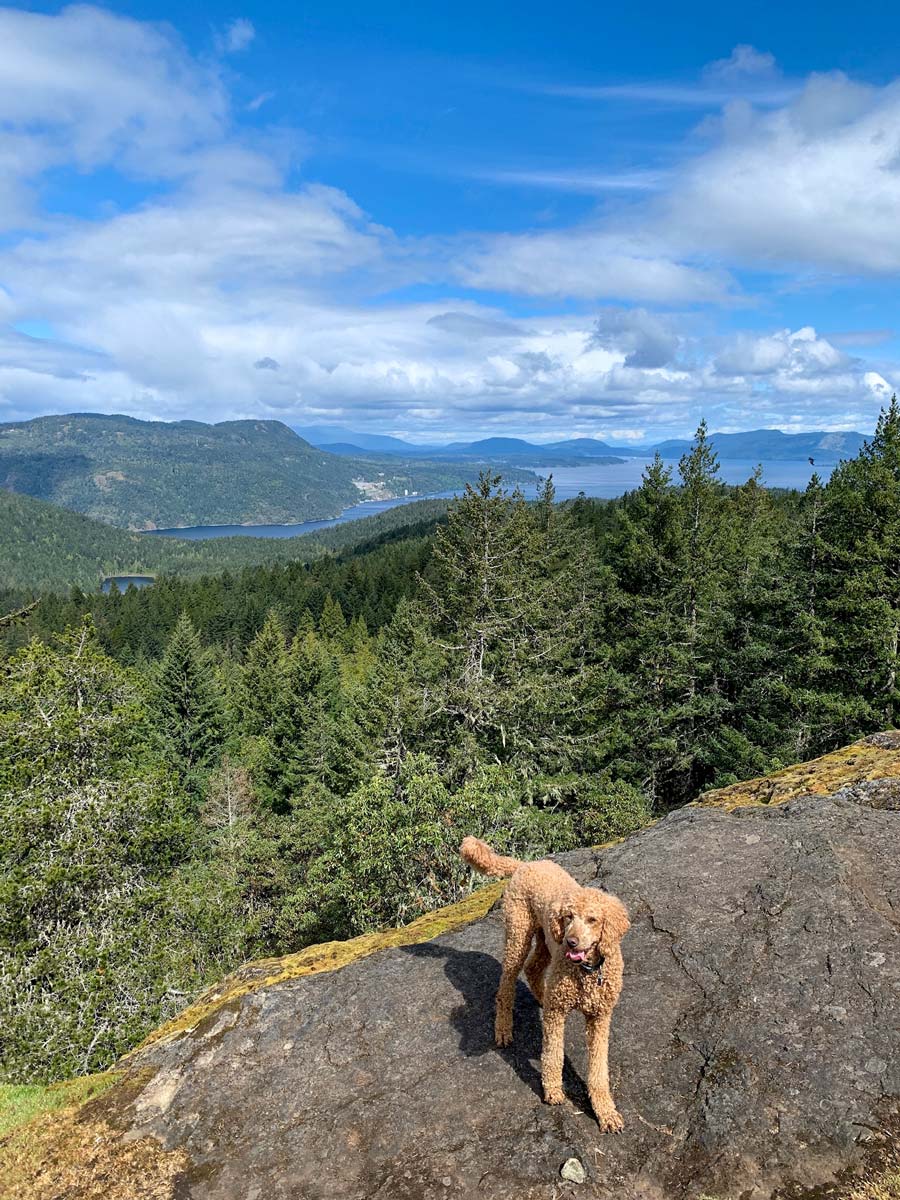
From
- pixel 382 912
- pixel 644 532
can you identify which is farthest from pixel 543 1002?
pixel 644 532

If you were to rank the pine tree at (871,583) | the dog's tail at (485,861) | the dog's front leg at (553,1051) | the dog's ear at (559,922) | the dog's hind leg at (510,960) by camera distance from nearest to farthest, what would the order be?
the dog's ear at (559,922)
the dog's front leg at (553,1051)
the dog's hind leg at (510,960)
the dog's tail at (485,861)
the pine tree at (871,583)

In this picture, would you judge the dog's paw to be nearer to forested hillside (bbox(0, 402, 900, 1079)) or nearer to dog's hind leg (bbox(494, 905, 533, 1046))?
dog's hind leg (bbox(494, 905, 533, 1046))

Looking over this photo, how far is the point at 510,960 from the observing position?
5867mm

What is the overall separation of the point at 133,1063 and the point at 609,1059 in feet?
16.1

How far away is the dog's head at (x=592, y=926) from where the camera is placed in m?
4.69

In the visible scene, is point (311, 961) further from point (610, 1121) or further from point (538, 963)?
point (610, 1121)

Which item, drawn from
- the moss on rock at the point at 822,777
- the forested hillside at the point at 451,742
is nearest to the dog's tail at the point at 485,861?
the moss on rock at the point at 822,777

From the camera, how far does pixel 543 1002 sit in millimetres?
5277

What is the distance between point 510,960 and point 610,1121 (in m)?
1.38

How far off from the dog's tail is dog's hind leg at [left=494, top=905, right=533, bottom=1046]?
0.53 metres

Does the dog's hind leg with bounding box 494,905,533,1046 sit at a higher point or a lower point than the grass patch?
higher

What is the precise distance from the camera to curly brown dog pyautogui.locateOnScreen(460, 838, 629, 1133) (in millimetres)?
4773

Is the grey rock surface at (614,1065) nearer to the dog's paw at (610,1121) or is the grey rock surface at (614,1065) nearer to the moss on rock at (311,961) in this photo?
the dog's paw at (610,1121)

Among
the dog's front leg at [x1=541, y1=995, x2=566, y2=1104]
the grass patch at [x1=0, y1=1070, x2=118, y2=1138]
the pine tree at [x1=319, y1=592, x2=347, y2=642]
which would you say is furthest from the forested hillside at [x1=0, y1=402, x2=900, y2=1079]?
the pine tree at [x1=319, y1=592, x2=347, y2=642]
